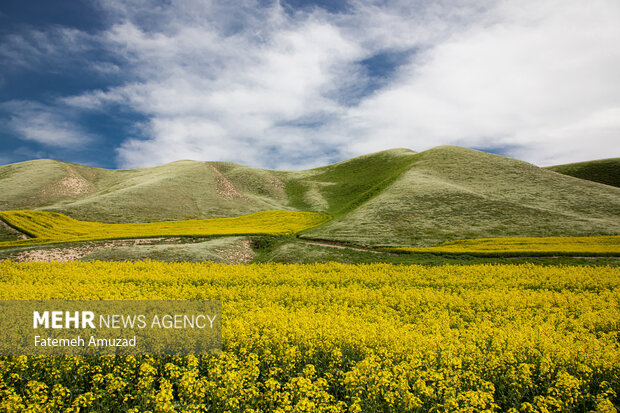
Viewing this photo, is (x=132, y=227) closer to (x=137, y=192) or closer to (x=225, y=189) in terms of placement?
(x=137, y=192)

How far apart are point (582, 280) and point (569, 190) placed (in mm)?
53799

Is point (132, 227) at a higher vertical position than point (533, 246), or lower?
higher

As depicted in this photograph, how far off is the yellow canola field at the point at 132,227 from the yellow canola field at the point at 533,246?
27.4 meters

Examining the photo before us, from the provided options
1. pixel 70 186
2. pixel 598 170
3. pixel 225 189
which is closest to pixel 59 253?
pixel 225 189

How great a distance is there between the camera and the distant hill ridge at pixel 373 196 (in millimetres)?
49125

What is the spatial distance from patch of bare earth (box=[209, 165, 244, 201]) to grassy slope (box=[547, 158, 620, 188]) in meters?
130

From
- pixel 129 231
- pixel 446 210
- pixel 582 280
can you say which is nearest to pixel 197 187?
pixel 129 231

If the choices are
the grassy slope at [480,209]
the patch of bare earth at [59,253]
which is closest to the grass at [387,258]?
the grassy slope at [480,209]

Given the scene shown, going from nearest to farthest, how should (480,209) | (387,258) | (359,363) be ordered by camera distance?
(359,363)
(387,258)
(480,209)

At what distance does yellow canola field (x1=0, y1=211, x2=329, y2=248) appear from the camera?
4733cm

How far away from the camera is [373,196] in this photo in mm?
76750

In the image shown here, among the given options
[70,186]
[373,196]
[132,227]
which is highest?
[70,186]

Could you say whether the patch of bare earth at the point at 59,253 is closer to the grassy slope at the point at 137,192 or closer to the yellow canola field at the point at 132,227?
the yellow canola field at the point at 132,227

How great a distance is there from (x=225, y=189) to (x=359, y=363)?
3723 inches
